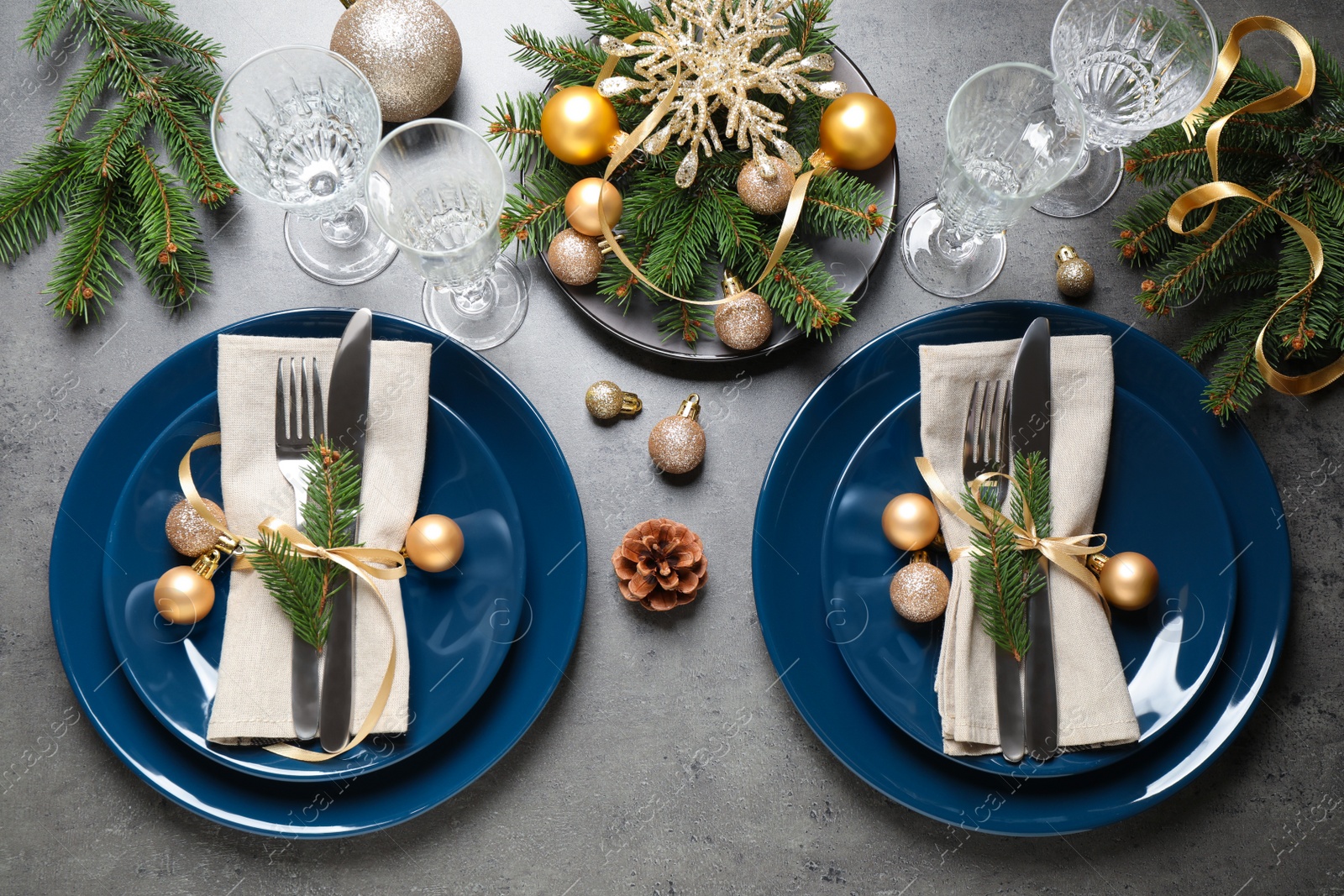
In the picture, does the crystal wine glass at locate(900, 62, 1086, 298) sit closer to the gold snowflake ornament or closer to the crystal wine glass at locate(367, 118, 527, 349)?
the gold snowflake ornament

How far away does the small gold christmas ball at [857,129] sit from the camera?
2.59ft

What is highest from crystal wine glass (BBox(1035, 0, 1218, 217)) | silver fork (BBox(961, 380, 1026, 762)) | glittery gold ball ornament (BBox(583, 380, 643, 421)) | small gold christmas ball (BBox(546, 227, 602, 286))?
crystal wine glass (BBox(1035, 0, 1218, 217))

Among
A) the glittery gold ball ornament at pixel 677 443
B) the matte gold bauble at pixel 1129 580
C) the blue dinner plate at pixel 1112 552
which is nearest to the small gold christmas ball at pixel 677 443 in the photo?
the glittery gold ball ornament at pixel 677 443

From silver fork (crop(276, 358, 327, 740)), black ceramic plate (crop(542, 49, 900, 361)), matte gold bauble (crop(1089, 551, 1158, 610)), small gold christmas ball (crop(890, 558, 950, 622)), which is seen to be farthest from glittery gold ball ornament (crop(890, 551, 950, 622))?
silver fork (crop(276, 358, 327, 740))

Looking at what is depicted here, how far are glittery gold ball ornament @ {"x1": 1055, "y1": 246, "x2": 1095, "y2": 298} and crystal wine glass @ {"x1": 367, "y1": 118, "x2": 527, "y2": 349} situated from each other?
58cm

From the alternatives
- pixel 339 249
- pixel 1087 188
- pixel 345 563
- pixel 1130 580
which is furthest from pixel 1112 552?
pixel 339 249

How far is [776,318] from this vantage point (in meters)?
0.84

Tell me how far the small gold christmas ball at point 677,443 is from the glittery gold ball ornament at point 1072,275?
0.42 meters

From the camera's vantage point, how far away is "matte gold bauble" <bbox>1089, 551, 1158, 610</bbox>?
778mm

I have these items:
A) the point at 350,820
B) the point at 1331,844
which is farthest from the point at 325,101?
the point at 1331,844

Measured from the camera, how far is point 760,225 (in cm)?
83

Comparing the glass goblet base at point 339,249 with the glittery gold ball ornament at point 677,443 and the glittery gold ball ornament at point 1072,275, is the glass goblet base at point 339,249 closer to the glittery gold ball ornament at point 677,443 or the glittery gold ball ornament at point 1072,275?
the glittery gold ball ornament at point 677,443

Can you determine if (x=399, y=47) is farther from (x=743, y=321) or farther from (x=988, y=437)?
(x=988, y=437)

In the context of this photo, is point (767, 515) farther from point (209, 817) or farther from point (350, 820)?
point (209, 817)
